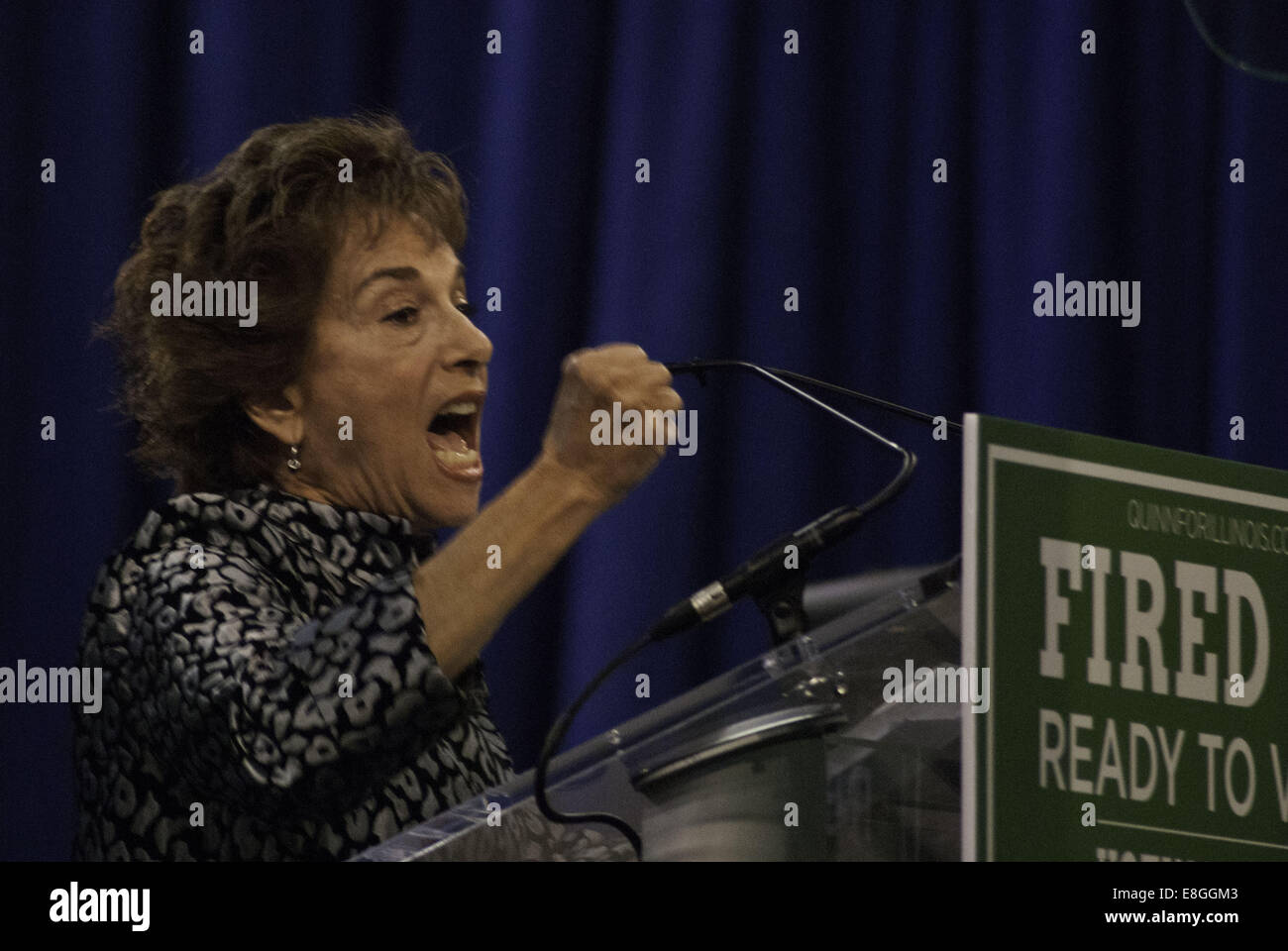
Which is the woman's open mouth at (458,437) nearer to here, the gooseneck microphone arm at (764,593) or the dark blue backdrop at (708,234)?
Answer: the dark blue backdrop at (708,234)

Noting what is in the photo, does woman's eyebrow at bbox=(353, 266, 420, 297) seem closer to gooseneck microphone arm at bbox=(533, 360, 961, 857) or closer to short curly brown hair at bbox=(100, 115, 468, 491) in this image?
short curly brown hair at bbox=(100, 115, 468, 491)

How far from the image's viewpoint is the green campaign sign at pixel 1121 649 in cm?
69

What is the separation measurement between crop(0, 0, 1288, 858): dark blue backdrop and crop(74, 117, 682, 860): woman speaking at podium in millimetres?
291

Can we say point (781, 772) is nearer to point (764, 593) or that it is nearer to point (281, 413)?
point (764, 593)

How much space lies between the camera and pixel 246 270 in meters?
1.31

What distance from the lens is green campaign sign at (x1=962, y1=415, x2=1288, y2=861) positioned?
69 cm

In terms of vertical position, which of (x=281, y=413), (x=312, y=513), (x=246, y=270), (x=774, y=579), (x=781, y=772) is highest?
(x=246, y=270)

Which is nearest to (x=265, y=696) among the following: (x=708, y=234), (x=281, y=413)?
(x=281, y=413)

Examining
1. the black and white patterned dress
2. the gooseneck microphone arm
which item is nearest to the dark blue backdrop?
the black and white patterned dress

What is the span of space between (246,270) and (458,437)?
0.24 metres

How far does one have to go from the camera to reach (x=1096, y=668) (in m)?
0.73

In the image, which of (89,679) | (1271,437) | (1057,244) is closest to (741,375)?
(1057,244)
